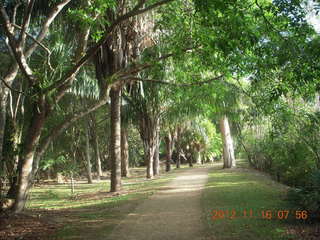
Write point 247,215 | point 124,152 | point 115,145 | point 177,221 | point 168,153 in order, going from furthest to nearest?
point 168,153 → point 124,152 → point 115,145 → point 247,215 → point 177,221

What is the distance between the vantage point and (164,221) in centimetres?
802

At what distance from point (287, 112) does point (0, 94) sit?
9064 millimetres

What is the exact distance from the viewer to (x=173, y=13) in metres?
11.6

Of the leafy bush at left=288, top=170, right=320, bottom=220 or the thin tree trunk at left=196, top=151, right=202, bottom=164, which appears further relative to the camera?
the thin tree trunk at left=196, top=151, right=202, bottom=164

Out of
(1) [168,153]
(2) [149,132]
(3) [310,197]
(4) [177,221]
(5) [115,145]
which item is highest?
(2) [149,132]

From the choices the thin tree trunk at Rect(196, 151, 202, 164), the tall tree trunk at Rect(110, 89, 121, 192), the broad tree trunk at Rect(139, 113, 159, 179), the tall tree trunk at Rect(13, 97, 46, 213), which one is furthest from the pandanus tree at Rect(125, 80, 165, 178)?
the thin tree trunk at Rect(196, 151, 202, 164)

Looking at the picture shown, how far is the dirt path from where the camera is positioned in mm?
6785

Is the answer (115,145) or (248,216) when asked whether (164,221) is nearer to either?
(248,216)

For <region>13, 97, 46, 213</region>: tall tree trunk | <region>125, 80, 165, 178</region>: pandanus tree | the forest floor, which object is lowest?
the forest floor

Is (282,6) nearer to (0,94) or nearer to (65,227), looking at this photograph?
(65,227)

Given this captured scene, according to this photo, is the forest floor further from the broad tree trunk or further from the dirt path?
the broad tree trunk

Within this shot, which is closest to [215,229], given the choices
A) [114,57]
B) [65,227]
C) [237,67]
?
[65,227]

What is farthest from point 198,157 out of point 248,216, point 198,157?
point 248,216

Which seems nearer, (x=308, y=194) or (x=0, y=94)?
(x=308, y=194)
